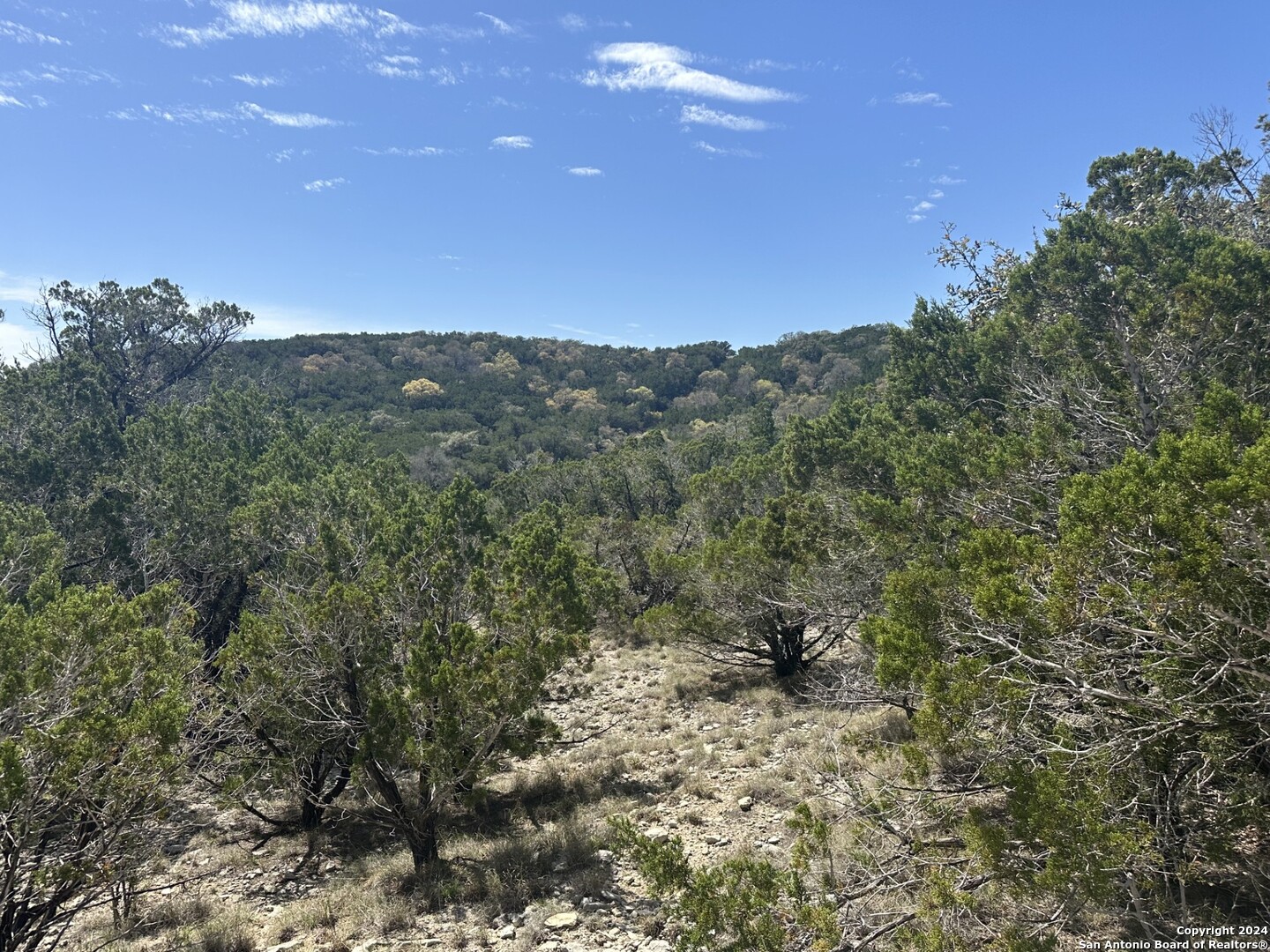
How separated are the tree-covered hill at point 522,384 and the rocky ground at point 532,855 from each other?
3411cm

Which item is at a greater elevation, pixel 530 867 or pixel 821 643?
pixel 530 867

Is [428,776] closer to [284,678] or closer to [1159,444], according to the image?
[284,678]

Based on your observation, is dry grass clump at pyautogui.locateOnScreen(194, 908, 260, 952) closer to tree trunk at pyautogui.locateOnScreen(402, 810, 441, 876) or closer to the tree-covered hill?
tree trunk at pyautogui.locateOnScreen(402, 810, 441, 876)

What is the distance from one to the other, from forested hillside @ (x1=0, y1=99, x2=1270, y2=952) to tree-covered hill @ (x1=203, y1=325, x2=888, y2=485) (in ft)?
87.1

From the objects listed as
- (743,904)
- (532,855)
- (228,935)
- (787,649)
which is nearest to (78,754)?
(228,935)

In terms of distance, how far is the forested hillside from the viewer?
4270 millimetres

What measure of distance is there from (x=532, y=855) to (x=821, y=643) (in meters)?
11.1

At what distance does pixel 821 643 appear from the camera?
17125 mm

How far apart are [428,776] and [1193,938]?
675 cm

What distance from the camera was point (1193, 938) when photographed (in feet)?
12.5

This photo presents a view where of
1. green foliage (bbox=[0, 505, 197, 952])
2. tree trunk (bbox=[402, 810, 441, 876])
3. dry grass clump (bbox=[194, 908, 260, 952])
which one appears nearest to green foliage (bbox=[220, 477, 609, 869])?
tree trunk (bbox=[402, 810, 441, 876])

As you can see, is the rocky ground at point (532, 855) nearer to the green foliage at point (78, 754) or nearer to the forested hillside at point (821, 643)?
the forested hillside at point (821, 643)

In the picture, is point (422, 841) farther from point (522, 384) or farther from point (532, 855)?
point (522, 384)

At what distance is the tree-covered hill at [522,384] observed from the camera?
52.0 metres
